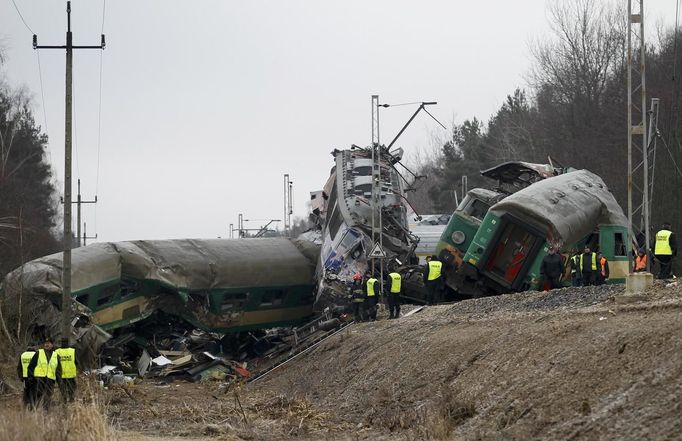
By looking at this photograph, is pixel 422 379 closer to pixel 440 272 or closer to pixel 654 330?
pixel 654 330

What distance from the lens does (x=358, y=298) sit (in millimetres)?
25922

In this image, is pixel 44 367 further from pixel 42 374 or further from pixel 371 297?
pixel 371 297

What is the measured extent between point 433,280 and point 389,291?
1.60m

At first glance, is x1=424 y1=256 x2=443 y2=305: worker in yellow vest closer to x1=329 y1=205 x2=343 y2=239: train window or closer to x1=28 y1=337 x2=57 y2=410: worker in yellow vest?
x1=329 y1=205 x2=343 y2=239: train window

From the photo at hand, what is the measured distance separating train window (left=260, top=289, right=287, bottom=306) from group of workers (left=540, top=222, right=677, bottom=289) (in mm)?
8886

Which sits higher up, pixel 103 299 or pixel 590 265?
pixel 590 265

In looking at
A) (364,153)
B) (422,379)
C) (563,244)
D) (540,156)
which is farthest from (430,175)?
(422,379)

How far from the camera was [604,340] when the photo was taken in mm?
12344

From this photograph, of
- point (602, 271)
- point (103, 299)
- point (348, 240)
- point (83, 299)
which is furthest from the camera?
point (348, 240)

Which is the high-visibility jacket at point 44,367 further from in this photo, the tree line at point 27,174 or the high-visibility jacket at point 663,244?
the tree line at point 27,174

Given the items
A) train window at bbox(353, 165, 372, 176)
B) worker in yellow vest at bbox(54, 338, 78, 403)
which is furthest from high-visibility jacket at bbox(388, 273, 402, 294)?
worker in yellow vest at bbox(54, 338, 78, 403)

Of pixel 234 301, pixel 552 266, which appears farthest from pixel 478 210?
pixel 234 301

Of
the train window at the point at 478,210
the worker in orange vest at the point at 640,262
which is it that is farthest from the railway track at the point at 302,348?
the worker in orange vest at the point at 640,262

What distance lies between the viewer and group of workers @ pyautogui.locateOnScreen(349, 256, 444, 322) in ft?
82.7
